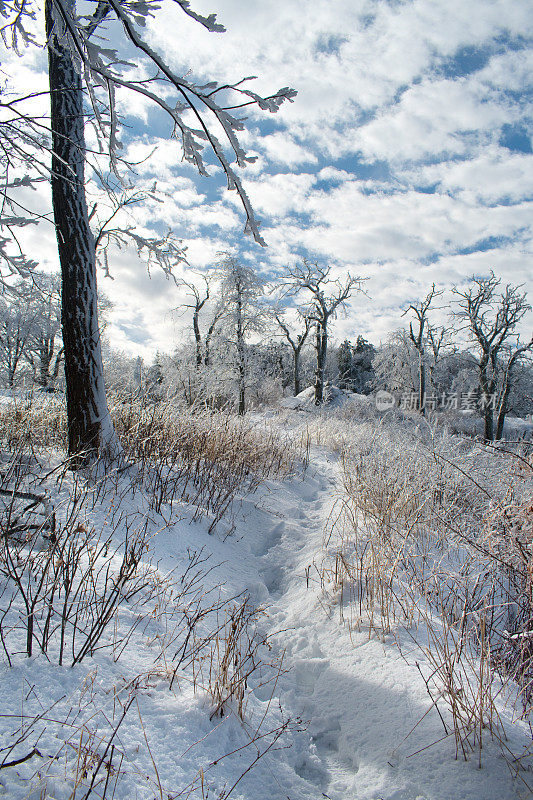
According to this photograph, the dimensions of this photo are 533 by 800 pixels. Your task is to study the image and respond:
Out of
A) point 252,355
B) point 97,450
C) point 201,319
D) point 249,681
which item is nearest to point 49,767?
point 249,681

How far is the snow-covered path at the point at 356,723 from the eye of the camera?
4.67 feet

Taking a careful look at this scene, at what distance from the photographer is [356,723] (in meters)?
1.82

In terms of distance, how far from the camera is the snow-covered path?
1423 mm

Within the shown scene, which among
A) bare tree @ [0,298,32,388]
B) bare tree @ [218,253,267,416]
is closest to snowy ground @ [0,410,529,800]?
bare tree @ [218,253,267,416]

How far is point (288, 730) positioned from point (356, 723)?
1.09ft

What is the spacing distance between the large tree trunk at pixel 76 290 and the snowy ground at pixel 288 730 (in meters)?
2.69

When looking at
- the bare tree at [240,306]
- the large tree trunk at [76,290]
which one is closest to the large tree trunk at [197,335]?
the bare tree at [240,306]

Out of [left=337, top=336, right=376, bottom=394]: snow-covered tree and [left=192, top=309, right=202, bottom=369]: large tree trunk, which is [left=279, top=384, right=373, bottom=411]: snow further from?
[left=337, top=336, right=376, bottom=394]: snow-covered tree

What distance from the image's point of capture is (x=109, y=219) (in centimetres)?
495

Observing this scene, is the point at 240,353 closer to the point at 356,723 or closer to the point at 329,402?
the point at 329,402
